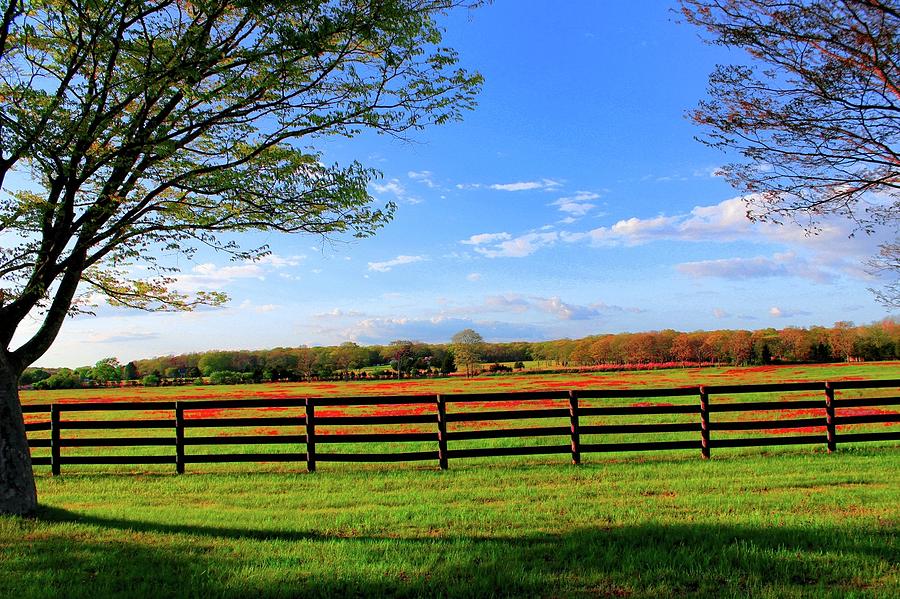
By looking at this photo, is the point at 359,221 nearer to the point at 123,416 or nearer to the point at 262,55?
the point at 262,55

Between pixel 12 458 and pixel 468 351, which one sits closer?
pixel 12 458

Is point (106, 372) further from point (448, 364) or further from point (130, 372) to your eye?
point (448, 364)

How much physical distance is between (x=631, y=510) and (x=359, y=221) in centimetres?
695

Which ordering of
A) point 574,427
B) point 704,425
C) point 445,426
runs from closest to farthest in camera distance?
point 445,426, point 574,427, point 704,425

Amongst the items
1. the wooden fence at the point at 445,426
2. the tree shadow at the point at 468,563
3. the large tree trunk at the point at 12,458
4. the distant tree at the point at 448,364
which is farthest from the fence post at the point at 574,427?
the distant tree at the point at 448,364

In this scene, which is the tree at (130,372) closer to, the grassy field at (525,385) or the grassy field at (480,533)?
the grassy field at (525,385)

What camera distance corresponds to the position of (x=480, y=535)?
→ 718 cm

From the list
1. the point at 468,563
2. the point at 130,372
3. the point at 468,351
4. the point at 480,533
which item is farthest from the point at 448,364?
the point at 468,563

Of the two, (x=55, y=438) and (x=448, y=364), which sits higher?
(x=55, y=438)

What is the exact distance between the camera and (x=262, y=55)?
9.52 meters

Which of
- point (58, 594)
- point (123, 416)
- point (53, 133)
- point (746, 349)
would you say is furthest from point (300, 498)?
point (746, 349)

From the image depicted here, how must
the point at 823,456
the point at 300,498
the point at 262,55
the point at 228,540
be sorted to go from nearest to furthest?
the point at 228,540 → the point at 262,55 → the point at 300,498 → the point at 823,456

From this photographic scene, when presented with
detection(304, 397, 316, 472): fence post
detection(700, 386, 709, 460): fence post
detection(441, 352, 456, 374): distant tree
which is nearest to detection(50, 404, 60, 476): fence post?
detection(304, 397, 316, 472): fence post

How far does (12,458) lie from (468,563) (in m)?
7.45
